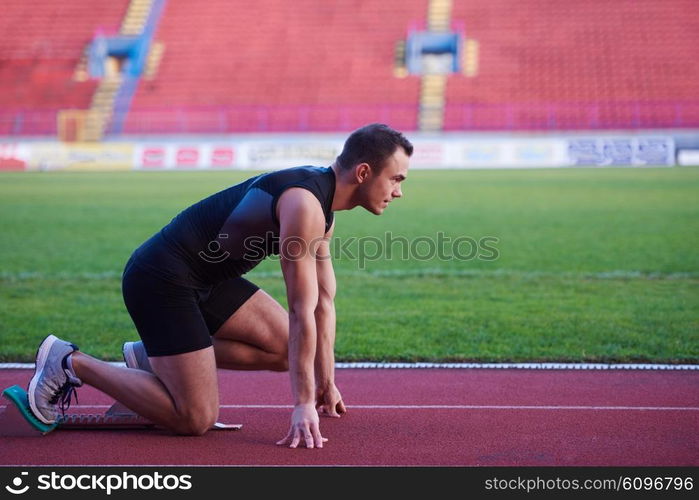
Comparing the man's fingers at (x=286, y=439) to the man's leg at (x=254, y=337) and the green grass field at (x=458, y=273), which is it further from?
the green grass field at (x=458, y=273)

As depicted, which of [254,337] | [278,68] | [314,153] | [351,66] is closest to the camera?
[254,337]

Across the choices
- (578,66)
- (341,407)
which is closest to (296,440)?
(341,407)

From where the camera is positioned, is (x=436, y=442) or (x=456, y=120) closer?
(x=436, y=442)

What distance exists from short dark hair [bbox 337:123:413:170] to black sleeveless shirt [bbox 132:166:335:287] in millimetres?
179

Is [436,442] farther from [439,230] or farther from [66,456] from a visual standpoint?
[439,230]

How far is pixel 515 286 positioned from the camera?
10.6 m

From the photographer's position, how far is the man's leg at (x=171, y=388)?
477cm

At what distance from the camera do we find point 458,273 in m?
11.8

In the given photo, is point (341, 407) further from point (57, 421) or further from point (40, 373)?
point (40, 373)

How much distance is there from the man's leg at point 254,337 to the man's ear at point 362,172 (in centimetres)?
108

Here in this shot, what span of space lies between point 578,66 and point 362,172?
3549 centimetres

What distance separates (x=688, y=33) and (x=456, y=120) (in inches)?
453

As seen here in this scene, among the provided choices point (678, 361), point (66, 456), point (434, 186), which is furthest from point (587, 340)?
point (434, 186)

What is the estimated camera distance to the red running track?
4500mm
